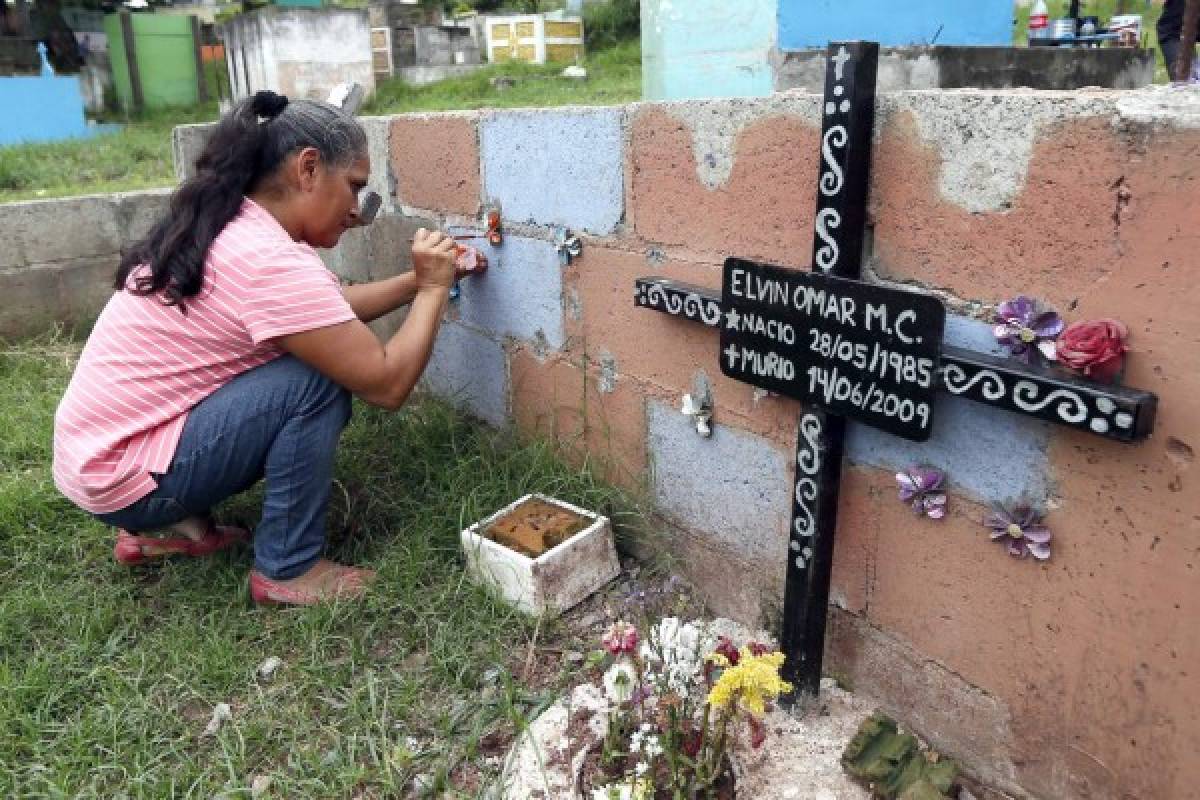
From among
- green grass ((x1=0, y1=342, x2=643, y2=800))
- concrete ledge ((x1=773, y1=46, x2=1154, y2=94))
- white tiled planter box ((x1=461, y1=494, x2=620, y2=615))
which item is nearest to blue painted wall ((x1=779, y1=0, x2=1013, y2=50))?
concrete ledge ((x1=773, y1=46, x2=1154, y2=94))

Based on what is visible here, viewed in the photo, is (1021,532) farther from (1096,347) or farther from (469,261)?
(469,261)

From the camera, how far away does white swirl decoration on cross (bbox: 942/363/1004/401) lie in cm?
150

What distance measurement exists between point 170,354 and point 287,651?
76 cm

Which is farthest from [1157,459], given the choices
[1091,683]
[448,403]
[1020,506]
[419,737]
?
[448,403]

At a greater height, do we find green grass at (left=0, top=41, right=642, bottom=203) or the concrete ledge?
the concrete ledge

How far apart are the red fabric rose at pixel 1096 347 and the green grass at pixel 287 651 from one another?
122cm

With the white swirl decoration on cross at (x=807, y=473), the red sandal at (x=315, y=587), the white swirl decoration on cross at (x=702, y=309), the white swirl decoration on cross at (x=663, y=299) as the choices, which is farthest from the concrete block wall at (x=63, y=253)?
the white swirl decoration on cross at (x=807, y=473)

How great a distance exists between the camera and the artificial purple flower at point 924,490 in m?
1.73

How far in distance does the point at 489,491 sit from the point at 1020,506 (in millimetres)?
1519

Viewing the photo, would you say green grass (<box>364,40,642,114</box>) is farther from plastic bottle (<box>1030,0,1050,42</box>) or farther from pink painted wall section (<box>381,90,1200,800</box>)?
pink painted wall section (<box>381,90,1200,800</box>)

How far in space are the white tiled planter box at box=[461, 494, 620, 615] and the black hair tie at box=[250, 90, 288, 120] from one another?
113cm

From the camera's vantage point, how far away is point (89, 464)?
2350 millimetres

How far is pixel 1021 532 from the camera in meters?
1.60

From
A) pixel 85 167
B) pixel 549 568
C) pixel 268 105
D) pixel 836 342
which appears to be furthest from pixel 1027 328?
pixel 85 167
